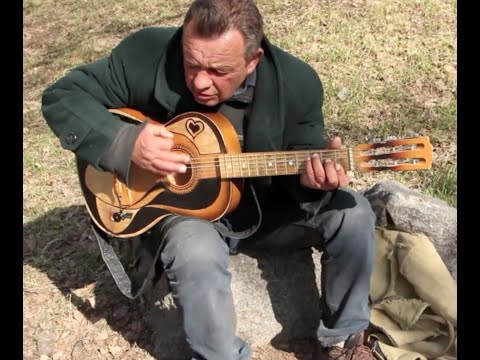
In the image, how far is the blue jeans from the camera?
223cm

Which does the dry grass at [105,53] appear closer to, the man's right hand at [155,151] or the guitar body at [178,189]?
the guitar body at [178,189]

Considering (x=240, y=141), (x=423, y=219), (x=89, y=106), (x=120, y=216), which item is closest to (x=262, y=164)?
(x=240, y=141)

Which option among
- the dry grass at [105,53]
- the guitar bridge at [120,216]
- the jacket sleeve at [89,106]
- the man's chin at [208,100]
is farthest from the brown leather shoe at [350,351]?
the jacket sleeve at [89,106]

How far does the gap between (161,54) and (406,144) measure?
1057mm

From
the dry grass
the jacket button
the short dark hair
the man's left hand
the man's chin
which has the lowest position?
the dry grass

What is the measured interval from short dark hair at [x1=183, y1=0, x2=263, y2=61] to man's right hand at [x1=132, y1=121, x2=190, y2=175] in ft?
1.32

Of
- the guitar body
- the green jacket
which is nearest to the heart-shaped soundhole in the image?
the guitar body

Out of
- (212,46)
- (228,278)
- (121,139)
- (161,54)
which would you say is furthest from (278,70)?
(228,278)

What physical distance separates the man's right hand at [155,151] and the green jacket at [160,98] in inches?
5.0

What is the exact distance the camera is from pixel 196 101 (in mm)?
2438

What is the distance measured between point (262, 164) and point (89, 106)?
74 centimetres

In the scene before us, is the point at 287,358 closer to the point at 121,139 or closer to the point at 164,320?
the point at 164,320

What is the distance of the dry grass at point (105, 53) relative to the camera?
9.84 feet

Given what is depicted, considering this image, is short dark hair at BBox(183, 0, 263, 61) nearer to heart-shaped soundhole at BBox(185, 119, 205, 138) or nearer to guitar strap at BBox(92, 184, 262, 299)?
heart-shaped soundhole at BBox(185, 119, 205, 138)
